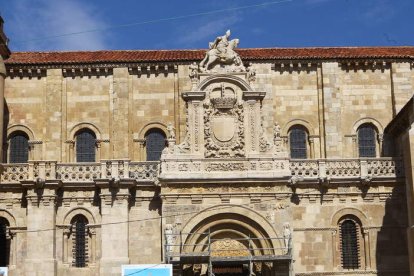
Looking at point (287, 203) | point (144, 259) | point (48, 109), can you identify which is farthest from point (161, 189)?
point (48, 109)

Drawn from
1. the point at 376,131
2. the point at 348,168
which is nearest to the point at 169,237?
the point at 348,168

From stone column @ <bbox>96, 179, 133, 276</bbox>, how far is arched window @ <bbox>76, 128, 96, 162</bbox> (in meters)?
4.45

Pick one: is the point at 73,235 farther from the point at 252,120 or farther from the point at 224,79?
the point at 224,79

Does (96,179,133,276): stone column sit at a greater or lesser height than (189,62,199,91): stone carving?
lesser

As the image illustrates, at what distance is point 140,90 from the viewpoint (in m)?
40.5

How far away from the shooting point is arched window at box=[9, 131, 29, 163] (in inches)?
1577

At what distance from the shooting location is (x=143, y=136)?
4022 centimetres

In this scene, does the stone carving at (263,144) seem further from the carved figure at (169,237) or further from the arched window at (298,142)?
the carved figure at (169,237)

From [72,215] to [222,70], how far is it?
9.34 meters

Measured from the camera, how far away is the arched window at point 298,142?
132ft

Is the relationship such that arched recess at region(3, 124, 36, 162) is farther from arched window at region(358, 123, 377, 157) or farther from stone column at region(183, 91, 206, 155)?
arched window at region(358, 123, 377, 157)

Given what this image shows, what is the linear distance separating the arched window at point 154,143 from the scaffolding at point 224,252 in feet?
22.2

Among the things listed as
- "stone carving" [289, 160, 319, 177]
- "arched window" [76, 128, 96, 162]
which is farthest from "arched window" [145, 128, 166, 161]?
"stone carving" [289, 160, 319, 177]

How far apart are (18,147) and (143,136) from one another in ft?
20.5
